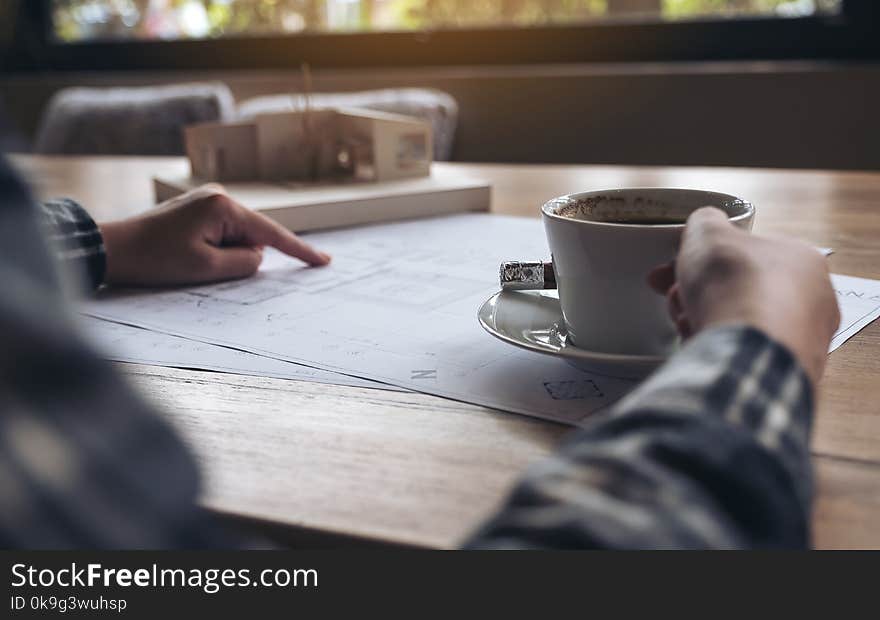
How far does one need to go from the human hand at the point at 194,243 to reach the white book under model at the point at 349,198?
0.43 ft

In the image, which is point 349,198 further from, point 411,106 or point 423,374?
point 411,106

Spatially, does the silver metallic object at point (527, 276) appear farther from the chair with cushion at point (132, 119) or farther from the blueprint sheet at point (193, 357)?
the chair with cushion at point (132, 119)

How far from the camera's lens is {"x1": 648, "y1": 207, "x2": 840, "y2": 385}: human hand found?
0.35 m

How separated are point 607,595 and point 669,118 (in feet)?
6.45

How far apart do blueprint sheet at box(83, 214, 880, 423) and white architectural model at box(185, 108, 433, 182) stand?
0.76 ft

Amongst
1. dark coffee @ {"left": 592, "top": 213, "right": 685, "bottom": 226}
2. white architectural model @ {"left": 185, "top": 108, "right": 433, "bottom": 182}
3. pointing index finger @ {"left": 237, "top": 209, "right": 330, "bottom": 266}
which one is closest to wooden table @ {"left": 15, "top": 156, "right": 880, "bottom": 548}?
dark coffee @ {"left": 592, "top": 213, "right": 685, "bottom": 226}

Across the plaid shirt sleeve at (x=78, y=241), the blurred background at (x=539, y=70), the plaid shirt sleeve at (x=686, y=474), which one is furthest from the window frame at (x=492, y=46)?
the plaid shirt sleeve at (x=686, y=474)

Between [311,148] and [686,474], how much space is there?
906 millimetres

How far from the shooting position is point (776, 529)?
0.28m

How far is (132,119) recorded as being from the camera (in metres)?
2.33

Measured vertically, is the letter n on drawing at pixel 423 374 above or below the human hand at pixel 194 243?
below

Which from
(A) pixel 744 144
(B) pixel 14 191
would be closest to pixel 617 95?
(A) pixel 744 144

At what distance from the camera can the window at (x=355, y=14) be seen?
2152 mm

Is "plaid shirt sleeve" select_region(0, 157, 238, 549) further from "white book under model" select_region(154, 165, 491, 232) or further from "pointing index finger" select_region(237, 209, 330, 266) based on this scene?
"white book under model" select_region(154, 165, 491, 232)
